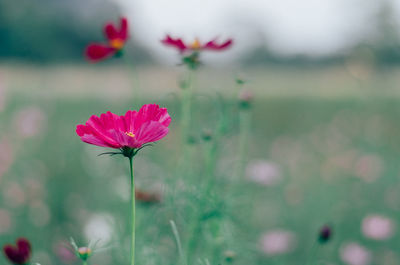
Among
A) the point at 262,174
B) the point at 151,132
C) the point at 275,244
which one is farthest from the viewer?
the point at 262,174

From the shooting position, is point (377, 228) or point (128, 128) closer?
point (128, 128)

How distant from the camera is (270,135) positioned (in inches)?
135

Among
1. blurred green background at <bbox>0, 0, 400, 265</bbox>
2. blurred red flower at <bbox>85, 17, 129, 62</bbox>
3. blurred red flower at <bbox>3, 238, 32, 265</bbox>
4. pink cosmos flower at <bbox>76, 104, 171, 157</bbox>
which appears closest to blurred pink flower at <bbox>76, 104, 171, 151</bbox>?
pink cosmos flower at <bbox>76, 104, 171, 157</bbox>

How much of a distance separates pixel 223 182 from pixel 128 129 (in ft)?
1.64

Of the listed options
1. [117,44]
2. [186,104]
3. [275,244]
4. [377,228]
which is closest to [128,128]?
[186,104]

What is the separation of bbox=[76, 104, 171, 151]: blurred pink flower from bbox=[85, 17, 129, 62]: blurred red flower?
0.37 metres

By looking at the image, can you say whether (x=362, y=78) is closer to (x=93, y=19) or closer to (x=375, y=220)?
(x=375, y=220)

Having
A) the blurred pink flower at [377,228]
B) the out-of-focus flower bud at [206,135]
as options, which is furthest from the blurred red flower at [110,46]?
the blurred pink flower at [377,228]

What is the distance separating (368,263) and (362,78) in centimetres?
139

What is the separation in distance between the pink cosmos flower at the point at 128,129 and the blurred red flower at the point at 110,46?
0.37m

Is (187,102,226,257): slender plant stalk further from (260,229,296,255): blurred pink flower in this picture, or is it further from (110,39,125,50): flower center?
(260,229,296,255): blurred pink flower

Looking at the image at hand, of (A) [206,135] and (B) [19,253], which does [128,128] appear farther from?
(A) [206,135]

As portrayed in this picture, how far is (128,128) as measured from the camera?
549 mm

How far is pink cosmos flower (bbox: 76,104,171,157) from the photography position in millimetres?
492
